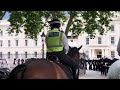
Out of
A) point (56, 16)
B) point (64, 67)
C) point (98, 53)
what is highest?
point (56, 16)

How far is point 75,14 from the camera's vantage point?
25469mm

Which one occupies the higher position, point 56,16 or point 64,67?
point 56,16

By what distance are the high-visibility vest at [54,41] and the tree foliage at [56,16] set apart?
639 inches

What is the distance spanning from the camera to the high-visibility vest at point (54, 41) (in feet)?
18.6

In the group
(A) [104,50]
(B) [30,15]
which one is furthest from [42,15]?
(A) [104,50]

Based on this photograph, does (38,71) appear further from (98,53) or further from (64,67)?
(98,53)

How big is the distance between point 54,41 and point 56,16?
721 inches

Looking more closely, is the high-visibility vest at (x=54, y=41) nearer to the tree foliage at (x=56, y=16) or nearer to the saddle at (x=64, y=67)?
the saddle at (x=64, y=67)

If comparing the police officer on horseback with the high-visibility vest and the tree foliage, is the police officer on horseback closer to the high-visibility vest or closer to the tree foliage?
the high-visibility vest

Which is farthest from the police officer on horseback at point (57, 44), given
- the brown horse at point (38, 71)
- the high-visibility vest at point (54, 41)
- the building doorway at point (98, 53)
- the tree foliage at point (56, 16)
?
the building doorway at point (98, 53)

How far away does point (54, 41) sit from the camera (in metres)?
5.68

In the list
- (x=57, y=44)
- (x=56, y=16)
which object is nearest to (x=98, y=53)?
(x=56, y=16)
